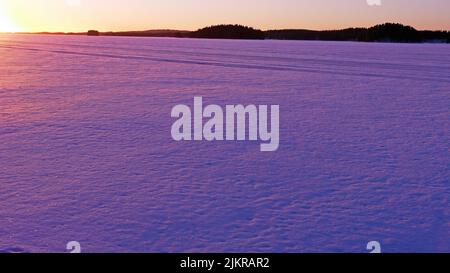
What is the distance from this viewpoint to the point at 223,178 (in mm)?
2984

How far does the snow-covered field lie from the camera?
2172 millimetres

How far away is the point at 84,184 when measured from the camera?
284cm

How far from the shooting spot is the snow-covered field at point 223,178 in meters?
2.17

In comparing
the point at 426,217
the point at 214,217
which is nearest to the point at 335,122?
the point at 426,217

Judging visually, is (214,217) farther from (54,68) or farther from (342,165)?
(54,68)

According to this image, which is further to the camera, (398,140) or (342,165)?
(398,140)

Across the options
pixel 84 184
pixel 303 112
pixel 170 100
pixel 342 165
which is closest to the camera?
pixel 84 184

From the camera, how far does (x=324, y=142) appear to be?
387 centimetres

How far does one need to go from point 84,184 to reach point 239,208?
1152 millimetres

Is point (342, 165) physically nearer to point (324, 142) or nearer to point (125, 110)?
point (324, 142)
